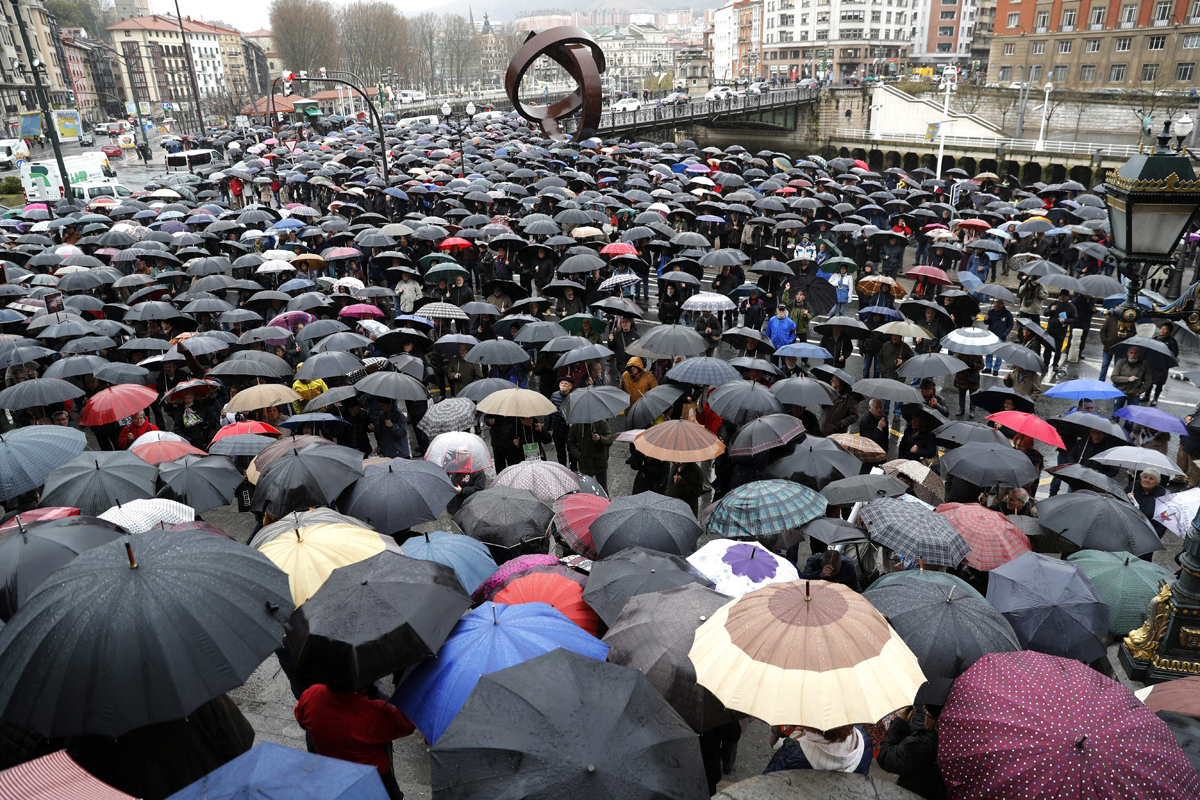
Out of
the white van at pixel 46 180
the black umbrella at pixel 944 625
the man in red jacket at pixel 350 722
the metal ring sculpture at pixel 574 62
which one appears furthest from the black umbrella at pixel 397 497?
the white van at pixel 46 180

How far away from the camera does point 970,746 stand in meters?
3.41

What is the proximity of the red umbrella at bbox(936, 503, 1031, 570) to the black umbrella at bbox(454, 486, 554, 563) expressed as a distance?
10.3 ft

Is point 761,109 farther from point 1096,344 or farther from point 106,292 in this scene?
point 106,292

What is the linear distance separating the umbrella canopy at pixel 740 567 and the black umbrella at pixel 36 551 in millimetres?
3785

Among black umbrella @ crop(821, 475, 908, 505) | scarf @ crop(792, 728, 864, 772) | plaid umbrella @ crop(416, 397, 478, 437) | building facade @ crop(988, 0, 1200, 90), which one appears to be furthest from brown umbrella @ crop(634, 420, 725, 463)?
building facade @ crop(988, 0, 1200, 90)

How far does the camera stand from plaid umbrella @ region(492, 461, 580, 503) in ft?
21.7

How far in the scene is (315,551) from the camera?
4930 mm

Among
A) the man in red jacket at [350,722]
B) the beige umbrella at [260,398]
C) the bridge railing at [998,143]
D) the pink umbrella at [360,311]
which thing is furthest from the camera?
the bridge railing at [998,143]

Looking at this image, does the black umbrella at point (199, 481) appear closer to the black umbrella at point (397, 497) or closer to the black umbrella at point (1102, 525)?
the black umbrella at point (397, 497)

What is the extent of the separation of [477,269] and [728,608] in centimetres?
1430

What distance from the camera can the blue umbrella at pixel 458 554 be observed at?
5262mm

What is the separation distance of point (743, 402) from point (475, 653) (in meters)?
4.37

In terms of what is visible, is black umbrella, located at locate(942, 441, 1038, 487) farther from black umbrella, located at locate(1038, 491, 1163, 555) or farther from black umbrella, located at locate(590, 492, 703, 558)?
black umbrella, located at locate(590, 492, 703, 558)

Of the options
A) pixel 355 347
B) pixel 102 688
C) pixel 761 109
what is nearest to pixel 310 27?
pixel 761 109
